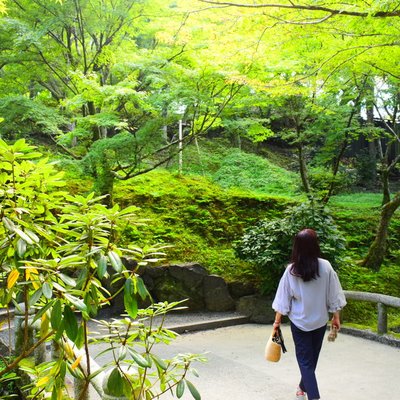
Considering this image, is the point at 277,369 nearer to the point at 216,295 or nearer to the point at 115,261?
the point at 216,295

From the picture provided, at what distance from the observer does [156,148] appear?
7.43m

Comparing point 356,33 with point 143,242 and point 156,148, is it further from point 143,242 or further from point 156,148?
point 143,242

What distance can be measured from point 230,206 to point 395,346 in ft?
18.3

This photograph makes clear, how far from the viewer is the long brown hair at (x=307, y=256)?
3.59m

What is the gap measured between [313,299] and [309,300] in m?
0.04

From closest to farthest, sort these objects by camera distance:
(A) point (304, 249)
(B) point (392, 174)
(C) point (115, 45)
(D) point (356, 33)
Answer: (A) point (304, 249), (D) point (356, 33), (C) point (115, 45), (B) point (392, 174)

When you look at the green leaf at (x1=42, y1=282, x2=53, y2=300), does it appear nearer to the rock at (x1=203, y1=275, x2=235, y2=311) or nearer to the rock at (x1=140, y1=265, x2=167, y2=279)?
the rock at (x1=140, y1=265, x2=167, y2=279)

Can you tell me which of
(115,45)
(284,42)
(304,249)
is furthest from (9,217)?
(115,45)

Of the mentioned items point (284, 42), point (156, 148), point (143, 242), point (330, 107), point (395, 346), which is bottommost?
point (395, 346)

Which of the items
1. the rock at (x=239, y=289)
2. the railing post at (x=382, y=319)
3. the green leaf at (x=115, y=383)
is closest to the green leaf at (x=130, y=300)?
the green leaf at (x=115, y=383)

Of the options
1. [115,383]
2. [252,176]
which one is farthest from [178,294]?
[252,176]

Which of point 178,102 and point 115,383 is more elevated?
point 178,102

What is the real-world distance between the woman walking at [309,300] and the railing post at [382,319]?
8.87 feet

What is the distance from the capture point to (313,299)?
3.60 meters
